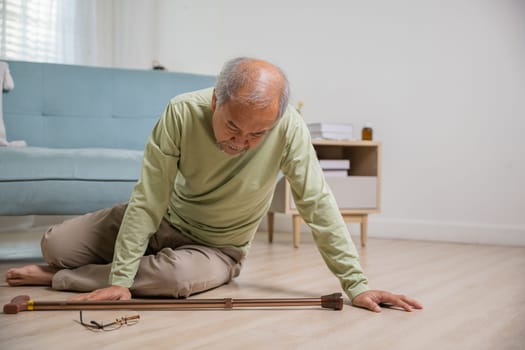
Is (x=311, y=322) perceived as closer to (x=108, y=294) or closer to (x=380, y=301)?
(x=380, y=301)

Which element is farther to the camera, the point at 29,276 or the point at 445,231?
the point at 445,231

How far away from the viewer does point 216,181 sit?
1.60m

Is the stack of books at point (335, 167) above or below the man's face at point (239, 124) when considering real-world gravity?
below

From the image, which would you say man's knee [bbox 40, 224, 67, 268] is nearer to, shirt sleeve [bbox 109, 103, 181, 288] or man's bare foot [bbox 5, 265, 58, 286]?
man's bare foot [bbox 5, 265, 58, 286]

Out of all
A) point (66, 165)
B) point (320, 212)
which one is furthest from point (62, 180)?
point (320, 212)

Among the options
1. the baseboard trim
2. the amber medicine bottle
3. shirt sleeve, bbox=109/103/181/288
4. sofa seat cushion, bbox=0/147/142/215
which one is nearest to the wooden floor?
shirt sleeve, bbox=109/103/181/288

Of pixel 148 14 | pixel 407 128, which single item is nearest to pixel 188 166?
pixel 407 128

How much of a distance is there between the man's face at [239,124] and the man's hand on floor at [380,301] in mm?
492

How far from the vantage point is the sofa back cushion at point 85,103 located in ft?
9.41

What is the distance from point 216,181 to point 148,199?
8.0 inches

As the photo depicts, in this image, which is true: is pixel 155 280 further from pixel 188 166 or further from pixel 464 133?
pixel 464 133

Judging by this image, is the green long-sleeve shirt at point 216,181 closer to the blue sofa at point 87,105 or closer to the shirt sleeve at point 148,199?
the shirt sleeve at point 148,199

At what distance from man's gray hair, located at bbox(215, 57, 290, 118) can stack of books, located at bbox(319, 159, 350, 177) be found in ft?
5.78

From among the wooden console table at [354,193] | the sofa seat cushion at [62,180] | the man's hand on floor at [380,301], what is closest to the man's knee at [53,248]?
the sofa seat cushion at [62,180]
